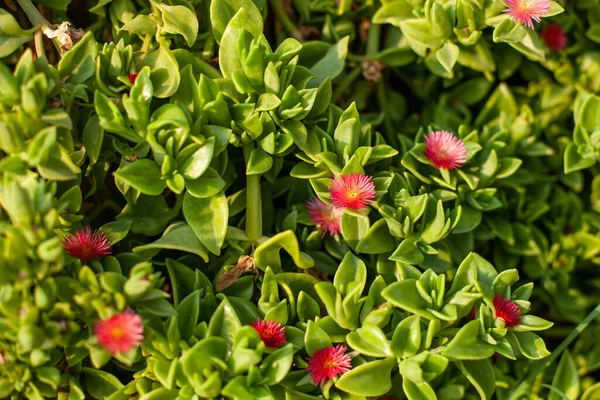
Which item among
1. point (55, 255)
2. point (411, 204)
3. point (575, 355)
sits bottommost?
point (575, 355)

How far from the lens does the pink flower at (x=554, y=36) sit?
168 centimetres

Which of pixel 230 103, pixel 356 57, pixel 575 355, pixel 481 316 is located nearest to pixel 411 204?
pixel 481 316

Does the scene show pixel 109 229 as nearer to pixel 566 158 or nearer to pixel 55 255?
pixel 55 255

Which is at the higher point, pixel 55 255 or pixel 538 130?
pixel 55 255

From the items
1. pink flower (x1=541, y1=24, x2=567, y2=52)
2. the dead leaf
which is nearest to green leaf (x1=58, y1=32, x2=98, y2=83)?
the dead leaf

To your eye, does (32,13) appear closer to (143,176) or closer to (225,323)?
(143,176)

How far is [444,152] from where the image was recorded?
1380mm

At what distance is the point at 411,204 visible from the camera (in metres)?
1.26

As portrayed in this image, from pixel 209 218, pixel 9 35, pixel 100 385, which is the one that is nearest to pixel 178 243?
pixel 209 218

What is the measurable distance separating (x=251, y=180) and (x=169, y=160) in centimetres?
21

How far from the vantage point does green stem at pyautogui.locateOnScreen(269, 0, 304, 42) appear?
159 centimetres

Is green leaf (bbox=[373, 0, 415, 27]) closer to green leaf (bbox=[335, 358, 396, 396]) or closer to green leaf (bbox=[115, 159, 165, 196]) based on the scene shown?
green leaf (bbox=[115, 159, 165, 196])

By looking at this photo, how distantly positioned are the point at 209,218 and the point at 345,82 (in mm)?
590

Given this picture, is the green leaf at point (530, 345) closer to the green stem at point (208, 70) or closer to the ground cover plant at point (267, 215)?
the ground cover plant at point (267, 215)
